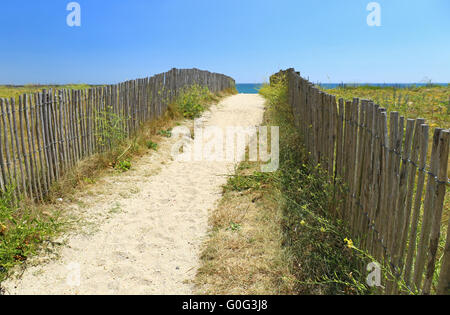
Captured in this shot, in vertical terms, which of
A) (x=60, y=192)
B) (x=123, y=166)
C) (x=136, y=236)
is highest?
(x=123, y=166)

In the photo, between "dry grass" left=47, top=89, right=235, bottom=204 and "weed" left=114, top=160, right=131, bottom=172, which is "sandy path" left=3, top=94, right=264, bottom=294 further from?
"dry grass" left=47, top=89, right=235, bottom=204

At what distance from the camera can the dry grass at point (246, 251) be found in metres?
3.34

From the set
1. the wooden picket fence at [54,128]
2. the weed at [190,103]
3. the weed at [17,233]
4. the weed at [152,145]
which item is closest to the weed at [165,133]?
the wooden picket fence at [54,128]

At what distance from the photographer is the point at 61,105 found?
5637mm

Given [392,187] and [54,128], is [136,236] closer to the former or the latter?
[54,128]

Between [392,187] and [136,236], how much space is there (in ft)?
10.0

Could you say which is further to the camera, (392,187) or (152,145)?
(152,145)

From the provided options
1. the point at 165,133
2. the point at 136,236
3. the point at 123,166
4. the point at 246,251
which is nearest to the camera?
the point at 246,251

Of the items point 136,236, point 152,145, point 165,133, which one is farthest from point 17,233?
point 165,133

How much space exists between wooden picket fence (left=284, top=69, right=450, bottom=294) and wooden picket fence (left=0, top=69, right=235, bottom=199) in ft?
13.2

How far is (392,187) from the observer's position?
8.63ft

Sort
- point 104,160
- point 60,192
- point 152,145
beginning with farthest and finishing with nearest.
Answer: point 152,145 → point 104,160 → point 60,192

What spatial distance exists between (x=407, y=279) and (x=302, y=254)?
127 centimetres
